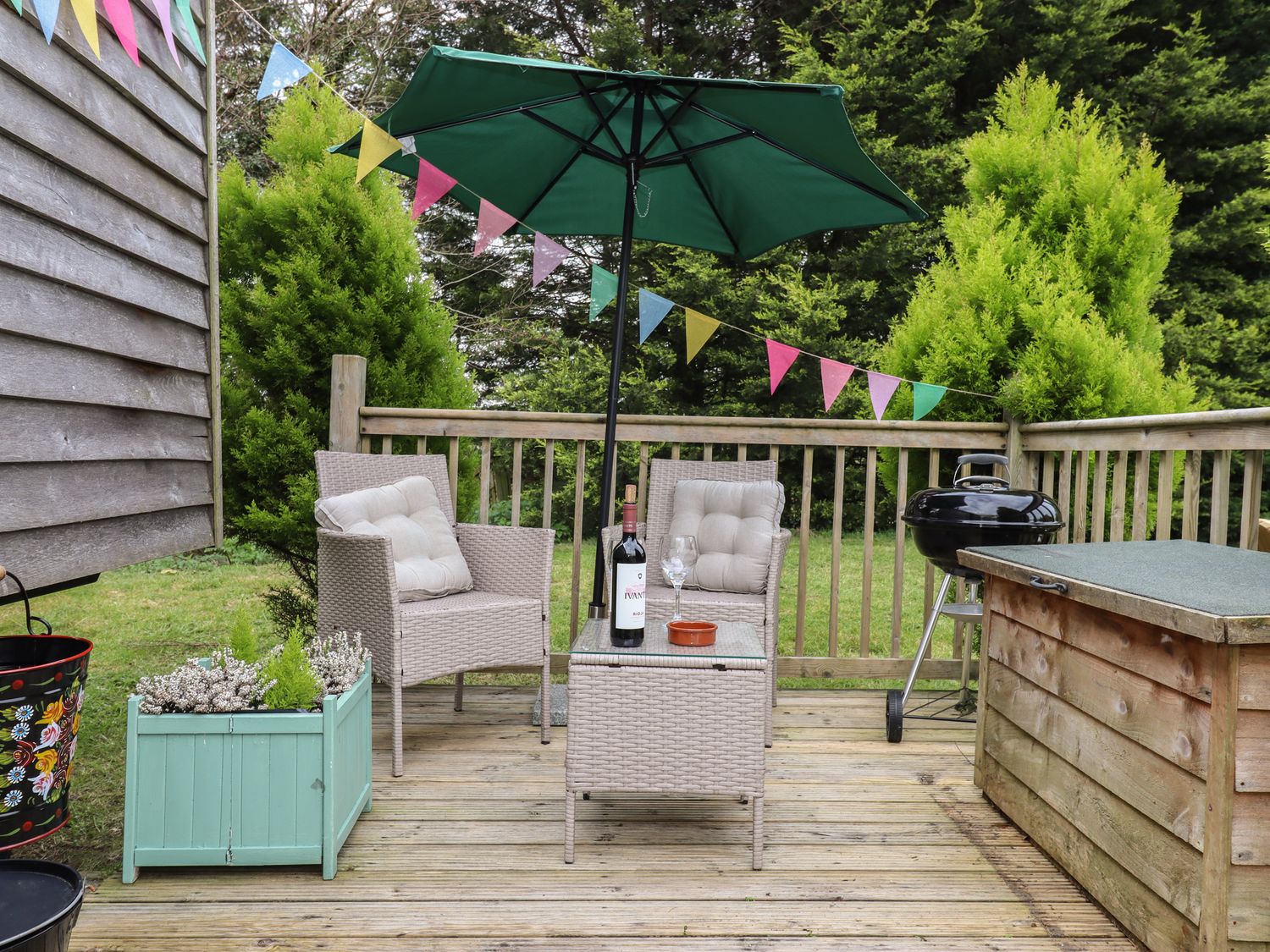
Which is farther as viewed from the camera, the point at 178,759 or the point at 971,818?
the point at 971,818

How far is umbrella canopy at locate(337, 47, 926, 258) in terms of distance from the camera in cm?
249

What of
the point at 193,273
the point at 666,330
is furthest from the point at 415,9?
the point at 193,273

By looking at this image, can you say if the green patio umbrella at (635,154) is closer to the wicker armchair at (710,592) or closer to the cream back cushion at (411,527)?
the wicker armchair at (710,592)

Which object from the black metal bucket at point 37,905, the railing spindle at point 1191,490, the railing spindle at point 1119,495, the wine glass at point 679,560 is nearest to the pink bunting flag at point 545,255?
the wine glass at point 679,560

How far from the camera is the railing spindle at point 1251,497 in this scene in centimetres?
205

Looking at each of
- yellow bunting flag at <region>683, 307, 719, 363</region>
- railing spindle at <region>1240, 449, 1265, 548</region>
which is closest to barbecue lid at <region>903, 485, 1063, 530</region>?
railing spindle at <region>1240, 449, 1265, 548</region>

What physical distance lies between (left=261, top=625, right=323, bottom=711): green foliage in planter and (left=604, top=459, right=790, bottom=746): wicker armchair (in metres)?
0.80

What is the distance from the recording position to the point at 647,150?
9.49 ft

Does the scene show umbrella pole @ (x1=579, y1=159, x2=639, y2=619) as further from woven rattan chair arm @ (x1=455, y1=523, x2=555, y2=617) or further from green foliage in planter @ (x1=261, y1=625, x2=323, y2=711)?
green foliage in planter @ (x1=261, y1=625, x2=323, y2=711)

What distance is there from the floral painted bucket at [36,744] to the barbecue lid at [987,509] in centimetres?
221

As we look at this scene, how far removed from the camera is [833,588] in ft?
11.3

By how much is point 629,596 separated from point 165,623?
401 cm

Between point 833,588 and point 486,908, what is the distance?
2.04 m

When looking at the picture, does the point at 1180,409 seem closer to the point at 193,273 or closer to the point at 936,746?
the point at 936,746
